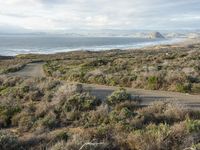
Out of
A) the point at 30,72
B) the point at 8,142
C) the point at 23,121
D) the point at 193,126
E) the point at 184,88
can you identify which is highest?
the point at 193,126

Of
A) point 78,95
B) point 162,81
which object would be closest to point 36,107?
point 78,95

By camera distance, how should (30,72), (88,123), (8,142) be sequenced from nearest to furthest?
(8,142)
(88,123)
(30,72)

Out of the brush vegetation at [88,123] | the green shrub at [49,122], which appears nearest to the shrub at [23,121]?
the brush vegetation at [88,123]

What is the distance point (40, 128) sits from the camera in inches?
380

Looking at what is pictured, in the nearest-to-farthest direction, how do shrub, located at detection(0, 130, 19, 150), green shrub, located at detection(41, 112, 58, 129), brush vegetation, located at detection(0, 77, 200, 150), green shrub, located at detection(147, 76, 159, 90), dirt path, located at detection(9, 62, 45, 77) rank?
brush vegetation, located at detection(0, 77, 200, 150) → shrub, located at detection(0, 130, 19, 150) → green shrub, located at detection(41, 112, 58, 129) → green shrub, located at detection(147, 76, 159, 90) → dirt path, located at detection(9, 62, 45, 77)

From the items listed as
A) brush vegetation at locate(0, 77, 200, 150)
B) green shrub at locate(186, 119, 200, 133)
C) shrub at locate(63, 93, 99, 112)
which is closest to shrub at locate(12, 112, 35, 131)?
brush vegetation at locate(0, 77, 200, 150)

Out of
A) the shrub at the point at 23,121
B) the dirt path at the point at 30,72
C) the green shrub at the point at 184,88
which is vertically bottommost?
the dirt path at the point at 30,72

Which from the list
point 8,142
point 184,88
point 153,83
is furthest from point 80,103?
point 153,83

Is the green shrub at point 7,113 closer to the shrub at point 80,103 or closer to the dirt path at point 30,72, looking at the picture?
the shrub at point 80,103

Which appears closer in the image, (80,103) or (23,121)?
(23,121)

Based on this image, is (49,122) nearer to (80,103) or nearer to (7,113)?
(7,113)

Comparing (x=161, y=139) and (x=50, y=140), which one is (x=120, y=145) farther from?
(x=50, y=140)

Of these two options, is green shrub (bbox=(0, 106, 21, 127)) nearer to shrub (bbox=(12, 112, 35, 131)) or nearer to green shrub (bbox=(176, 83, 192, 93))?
shrub (bbox=(12, 112, 35, 131))

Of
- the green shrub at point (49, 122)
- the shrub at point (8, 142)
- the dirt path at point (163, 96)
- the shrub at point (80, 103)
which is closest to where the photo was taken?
the shrub at point (8, 142)
